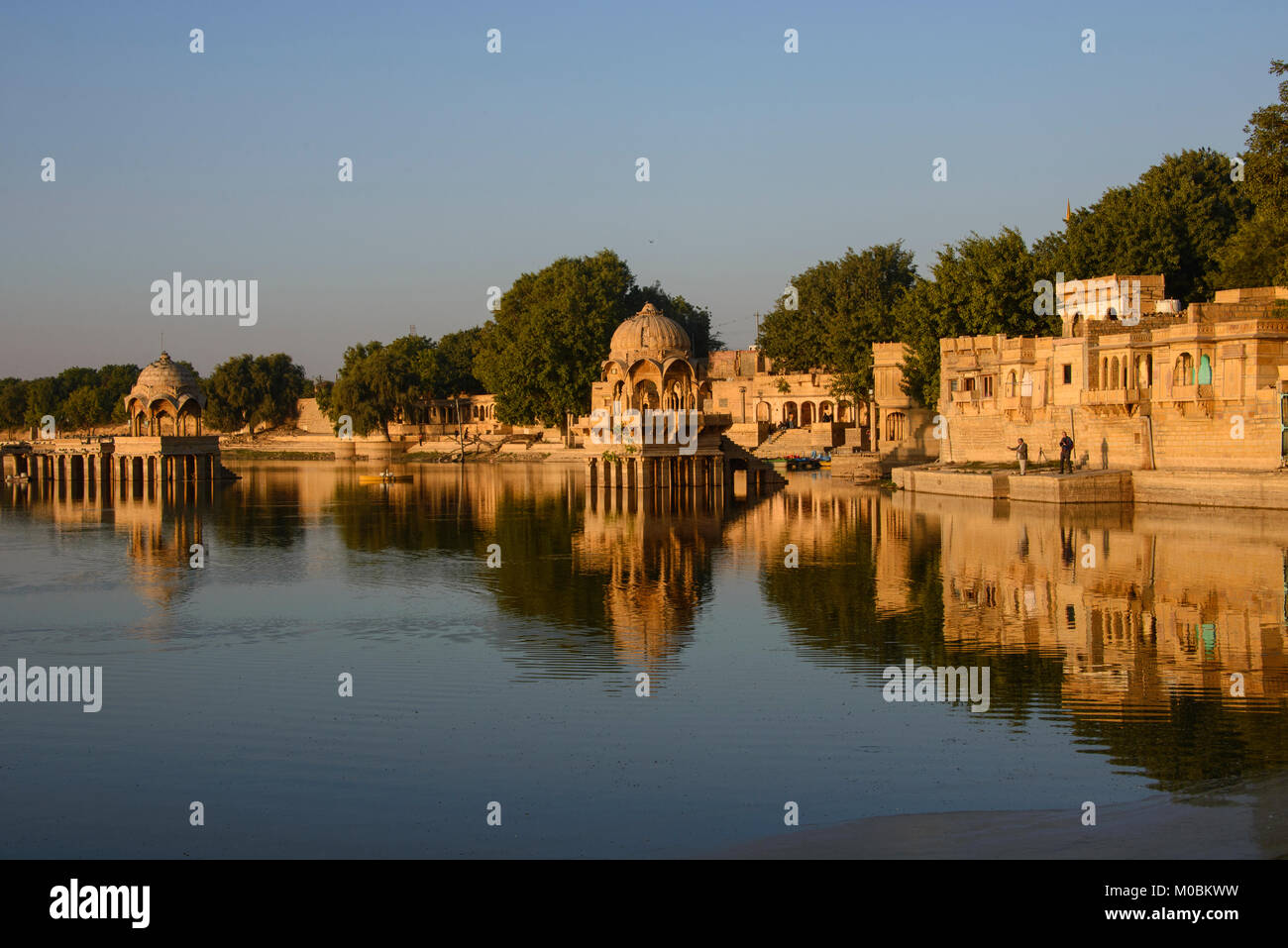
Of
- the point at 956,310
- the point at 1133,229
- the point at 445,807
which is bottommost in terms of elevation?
the point at 445,807

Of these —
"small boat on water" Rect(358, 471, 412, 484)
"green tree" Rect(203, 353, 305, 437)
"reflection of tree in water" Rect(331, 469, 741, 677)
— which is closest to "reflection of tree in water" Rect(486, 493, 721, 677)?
"reflection of tree in water" Rect(331, 469, 741, 677)

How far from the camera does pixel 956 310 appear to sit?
5219 cm

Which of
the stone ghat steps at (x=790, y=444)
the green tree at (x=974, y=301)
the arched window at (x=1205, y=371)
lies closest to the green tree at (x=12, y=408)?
the stone ghat steps at (x=790, y=444)

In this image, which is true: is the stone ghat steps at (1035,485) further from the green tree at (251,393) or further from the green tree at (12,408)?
the green tree at (12,408)

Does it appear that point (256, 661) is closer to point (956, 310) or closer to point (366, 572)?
point (366, 572)

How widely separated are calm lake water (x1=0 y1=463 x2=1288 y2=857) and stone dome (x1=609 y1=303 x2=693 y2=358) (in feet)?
84.1

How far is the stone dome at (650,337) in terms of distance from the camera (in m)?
56.2

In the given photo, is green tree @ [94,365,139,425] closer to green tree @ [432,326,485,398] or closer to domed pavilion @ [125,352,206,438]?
green tree @ [432,326,485,398]

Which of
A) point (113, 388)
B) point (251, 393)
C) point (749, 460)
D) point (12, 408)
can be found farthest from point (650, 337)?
point (12, 408)

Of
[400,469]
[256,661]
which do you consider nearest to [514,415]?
[400,469]

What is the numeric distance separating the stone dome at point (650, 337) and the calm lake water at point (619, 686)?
2564 cm

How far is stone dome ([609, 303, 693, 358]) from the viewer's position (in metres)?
56.2

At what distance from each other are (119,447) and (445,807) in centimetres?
6389

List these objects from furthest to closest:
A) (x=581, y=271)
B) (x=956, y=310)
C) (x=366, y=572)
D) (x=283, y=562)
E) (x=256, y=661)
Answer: (x=581, y=271), (x=956, y=310), (x=283, y=562), (x=366, y=572), (x=256, y=661)
